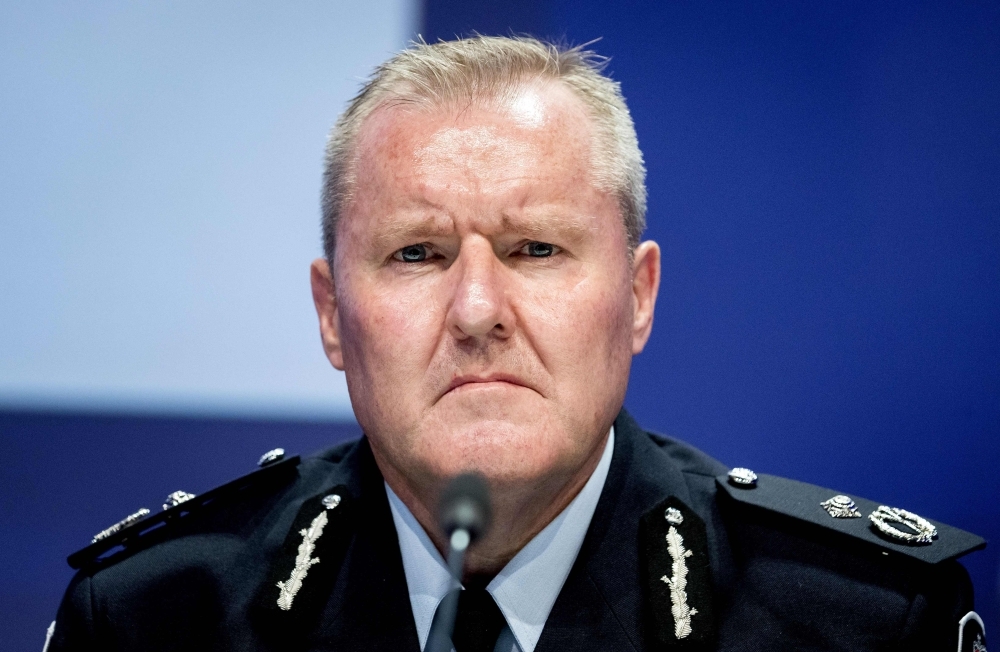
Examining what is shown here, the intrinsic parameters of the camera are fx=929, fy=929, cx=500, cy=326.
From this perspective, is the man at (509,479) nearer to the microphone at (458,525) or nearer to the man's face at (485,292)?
the man's face at (485,292)

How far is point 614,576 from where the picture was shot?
142 centimetres

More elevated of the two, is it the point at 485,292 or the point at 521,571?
the point at 485,292

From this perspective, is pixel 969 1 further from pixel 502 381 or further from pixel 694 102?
pixel 502 381

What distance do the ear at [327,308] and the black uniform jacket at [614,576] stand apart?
0.20m

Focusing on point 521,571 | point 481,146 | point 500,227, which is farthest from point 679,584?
point 481,146

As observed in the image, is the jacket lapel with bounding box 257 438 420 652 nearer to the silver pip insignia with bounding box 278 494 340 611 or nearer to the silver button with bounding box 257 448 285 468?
the silver pip insignia with bounding box 278 494 340 611

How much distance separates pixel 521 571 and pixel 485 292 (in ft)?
1.43

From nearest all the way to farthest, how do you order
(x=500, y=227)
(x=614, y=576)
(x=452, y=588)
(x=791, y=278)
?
(x=452, y=588) → (x=500, y=227) → (x=614, y=576) → (x=791, y=278)

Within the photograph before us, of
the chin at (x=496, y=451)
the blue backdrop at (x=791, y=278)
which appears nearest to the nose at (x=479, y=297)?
the chin at (x=496, y=451)

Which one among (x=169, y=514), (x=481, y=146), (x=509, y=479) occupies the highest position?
(x=481, y=146)

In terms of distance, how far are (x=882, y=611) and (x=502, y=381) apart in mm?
660

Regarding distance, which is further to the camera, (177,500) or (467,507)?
(177,500)

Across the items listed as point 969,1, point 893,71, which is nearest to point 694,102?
point 893,71

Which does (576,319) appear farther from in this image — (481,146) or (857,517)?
(857,517)
